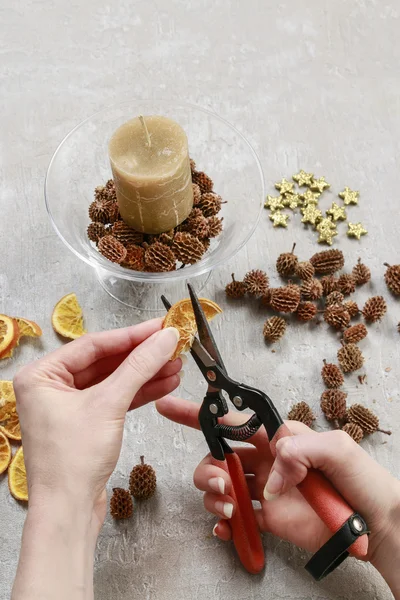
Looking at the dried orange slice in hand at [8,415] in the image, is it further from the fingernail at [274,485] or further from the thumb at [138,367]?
the fingernail at [274,485]

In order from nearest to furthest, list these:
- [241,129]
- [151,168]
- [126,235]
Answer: [151,168] → [126,235] → [241,129]

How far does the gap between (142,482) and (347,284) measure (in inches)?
25.9

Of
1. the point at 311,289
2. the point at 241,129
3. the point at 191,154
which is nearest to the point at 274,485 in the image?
the point at 311,289

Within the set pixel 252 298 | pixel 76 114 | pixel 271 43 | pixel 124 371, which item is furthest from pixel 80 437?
pixel 271 43

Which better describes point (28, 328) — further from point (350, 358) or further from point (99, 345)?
point (350, 358)

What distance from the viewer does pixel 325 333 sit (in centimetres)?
161

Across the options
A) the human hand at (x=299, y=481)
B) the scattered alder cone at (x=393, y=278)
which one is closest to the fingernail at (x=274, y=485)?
the human hand at (x=299, y=481)

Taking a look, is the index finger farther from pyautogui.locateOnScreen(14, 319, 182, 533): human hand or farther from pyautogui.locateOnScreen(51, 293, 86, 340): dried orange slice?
pyautogui.locateOnScreen(51, 293, 86, 340): dried orange slice

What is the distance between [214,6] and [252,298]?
1.01 metres

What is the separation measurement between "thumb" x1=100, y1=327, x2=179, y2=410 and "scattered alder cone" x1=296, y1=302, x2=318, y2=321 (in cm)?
51

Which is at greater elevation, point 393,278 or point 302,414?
point 393,278

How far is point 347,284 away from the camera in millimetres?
1623

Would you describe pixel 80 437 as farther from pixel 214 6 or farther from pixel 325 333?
pixel 214 6

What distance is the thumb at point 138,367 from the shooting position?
109cm
